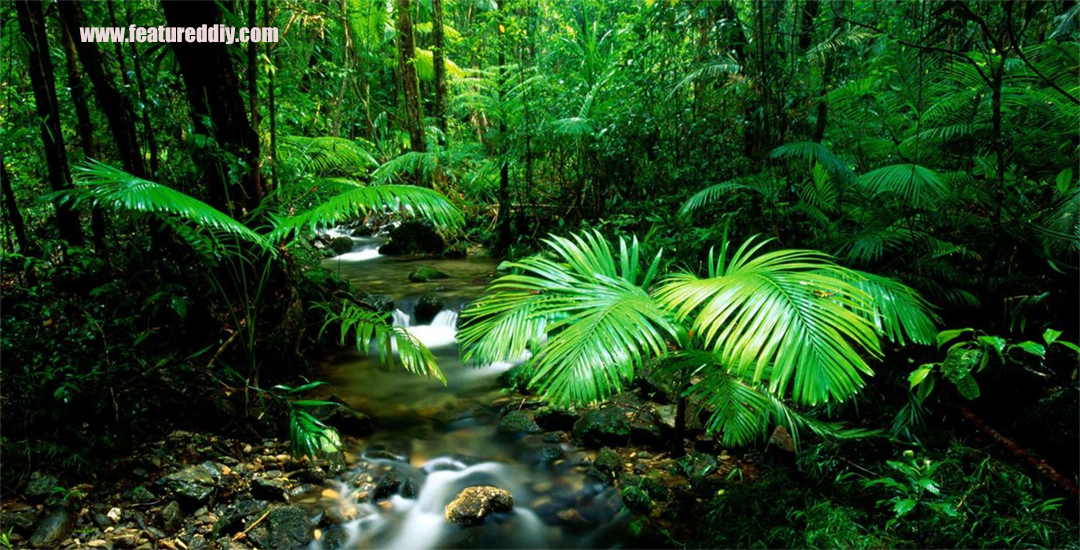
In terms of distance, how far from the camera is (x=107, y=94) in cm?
306

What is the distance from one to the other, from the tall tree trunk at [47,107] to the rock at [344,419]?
1.86 metres

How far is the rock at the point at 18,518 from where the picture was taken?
7.06 feet

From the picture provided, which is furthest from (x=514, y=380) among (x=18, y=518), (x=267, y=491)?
(x=18, y=518)

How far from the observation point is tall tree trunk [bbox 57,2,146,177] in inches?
118

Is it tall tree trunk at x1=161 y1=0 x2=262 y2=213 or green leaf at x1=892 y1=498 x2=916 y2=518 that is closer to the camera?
green leaf at x1=892 y1=498 x2=916 y2=518

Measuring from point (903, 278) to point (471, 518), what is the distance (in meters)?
2.73

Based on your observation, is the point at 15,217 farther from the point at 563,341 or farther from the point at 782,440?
the point at 782,440

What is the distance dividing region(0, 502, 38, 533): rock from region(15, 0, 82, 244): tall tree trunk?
1422 mm

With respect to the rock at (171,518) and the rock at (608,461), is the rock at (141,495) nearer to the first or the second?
the rock at (171,518)

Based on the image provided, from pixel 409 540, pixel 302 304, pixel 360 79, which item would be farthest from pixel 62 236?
pixel 360 79

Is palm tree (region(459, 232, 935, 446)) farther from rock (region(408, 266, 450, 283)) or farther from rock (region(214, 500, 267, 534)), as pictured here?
rock (region(408, 266, 450, 283))

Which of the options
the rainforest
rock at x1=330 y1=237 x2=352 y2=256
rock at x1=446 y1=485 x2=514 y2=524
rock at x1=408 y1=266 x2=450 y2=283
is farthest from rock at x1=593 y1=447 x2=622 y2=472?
rock at x1=330 y1=237 x2=352 y2=256

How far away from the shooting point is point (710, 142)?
5281mm

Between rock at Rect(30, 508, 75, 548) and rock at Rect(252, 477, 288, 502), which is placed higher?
rock at Rect(30, 508, 75, 548)
